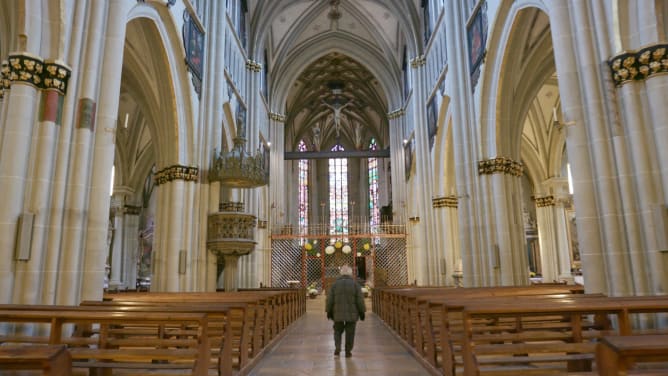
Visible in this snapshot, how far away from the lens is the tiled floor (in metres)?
5.30

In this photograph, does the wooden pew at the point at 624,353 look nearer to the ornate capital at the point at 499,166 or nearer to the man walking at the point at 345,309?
the man walking at the point at 345,309

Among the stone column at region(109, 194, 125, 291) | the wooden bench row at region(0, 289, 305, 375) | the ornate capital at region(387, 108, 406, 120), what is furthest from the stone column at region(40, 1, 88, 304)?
the ornate capital at region(387, 108, 406, 120)

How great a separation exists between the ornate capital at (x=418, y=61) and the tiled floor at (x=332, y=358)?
43.0 ft

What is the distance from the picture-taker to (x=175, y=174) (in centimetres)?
1140

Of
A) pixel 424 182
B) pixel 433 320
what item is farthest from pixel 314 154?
pixel 433 320

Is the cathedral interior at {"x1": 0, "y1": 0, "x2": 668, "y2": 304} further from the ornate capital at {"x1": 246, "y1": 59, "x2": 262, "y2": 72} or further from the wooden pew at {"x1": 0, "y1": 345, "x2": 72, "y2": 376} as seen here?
Answer: the wooden pew at {"x1": 0, "y1": 345, "x2": 72, "y2": 376}

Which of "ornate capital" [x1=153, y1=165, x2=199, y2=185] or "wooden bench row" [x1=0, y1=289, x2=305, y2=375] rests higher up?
"ornate capital" [x1=153, y1=165, x2=199, y2=185]

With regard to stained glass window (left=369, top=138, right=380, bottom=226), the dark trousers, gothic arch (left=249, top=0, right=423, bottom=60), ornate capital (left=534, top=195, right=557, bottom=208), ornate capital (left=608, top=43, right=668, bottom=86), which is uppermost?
gothic arch (left=249, top=0, right=423, bottom=60)

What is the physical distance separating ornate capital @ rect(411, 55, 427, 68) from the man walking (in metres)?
14.5

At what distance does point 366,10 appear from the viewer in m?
23.8

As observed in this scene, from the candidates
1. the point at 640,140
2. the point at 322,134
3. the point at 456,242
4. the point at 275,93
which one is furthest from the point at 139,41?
the point at 322,134

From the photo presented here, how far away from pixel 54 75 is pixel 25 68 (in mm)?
319

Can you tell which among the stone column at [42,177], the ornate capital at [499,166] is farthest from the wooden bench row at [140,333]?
the ornate capital at [499,166]

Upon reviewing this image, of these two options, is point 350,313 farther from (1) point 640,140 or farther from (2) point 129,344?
(1) point 640,140
